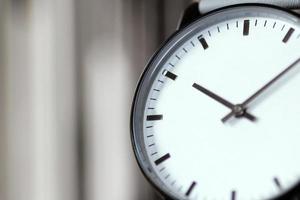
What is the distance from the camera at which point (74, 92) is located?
3.58 feet

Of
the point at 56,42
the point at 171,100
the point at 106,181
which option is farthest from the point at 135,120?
the point at 56,42

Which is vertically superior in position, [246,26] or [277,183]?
[246,26]

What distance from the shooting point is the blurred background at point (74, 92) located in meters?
1.05

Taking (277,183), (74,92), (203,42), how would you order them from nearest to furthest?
(277,183)
(203,42)
(74,92)

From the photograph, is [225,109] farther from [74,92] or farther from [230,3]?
[74,92]

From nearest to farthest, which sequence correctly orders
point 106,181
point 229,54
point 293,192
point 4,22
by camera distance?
point 293,192
point 229,54
point 106,181
point 4,22

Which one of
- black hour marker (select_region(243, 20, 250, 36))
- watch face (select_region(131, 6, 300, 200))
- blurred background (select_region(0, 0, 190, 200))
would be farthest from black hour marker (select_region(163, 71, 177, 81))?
blurred background (select_region(0, 0, 190, 200))

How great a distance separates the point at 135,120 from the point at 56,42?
460 mm

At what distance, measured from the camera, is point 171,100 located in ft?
2.37

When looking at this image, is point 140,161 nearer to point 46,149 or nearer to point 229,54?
point 229,54

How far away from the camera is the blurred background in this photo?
3.45ft

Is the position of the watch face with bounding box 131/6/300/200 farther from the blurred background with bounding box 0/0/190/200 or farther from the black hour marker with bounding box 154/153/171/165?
the blurred background with bounding box 0/0/190/200

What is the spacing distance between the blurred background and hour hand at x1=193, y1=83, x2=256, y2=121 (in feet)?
1.17

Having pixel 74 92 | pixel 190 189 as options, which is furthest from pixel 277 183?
pixel 74 92
